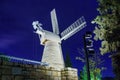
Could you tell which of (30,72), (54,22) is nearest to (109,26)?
(30,72)

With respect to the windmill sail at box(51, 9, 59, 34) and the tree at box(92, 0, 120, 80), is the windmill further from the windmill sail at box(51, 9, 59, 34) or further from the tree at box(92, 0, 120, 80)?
the tree at box(92, 0, 120, 80)

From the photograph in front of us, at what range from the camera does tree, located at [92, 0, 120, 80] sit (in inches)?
624

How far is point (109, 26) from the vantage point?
54.1 feet

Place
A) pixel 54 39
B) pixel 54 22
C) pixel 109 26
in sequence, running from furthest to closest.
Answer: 1. pixel 54 22
2. pixel 54 39
3. pixel 109 26

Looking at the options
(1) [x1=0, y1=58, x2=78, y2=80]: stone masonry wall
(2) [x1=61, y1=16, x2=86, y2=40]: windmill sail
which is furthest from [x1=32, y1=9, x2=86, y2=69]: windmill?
(1) [x1=0, y1=58, x2=78, y2=80]: stone masonry wall

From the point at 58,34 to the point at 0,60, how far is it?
766 inches

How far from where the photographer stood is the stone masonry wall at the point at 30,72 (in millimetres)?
8629

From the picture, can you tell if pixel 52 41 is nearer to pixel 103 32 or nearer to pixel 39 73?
pixel 103 32

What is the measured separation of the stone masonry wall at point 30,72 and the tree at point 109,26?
594cm

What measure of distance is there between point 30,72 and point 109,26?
8.83 m

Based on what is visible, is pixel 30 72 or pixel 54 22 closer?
pixel 30 72

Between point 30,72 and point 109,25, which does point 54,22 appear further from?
point 30,72

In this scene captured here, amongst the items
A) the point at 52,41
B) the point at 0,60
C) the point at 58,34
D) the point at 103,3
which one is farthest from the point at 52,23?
the point at 0,60

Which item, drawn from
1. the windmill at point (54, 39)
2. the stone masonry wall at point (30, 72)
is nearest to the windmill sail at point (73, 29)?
the windmill at point (54, 39)
